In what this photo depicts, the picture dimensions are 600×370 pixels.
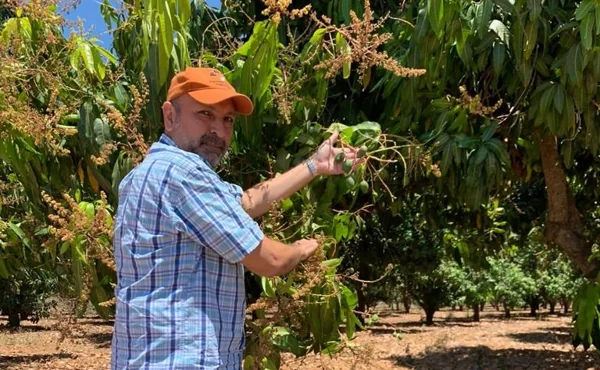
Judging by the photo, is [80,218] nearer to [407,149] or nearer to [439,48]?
[407,149]

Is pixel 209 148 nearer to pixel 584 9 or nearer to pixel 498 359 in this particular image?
pixel 584 9

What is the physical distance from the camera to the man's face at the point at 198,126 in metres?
1.58

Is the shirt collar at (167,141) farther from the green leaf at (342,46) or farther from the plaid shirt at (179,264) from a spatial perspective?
the green leaf at (342,46)

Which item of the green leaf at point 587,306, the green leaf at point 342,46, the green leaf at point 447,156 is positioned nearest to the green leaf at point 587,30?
the green leaf at point 447,156

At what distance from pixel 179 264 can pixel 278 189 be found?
446 mm

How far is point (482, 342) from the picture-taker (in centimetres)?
1116

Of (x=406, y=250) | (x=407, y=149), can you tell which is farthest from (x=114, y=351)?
(x=406, y=250)

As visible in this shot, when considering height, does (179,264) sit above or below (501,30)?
below

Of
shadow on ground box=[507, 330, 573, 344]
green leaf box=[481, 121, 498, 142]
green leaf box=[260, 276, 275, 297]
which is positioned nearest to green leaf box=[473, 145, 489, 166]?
green leaf box=[481, 121, 498, 142]

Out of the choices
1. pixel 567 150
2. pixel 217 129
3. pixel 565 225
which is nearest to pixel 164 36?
pixel 217 129

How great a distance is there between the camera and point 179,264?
1.46m

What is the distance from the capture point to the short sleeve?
1434mm

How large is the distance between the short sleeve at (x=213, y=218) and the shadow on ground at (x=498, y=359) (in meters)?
6.71

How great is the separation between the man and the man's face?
11 mm
